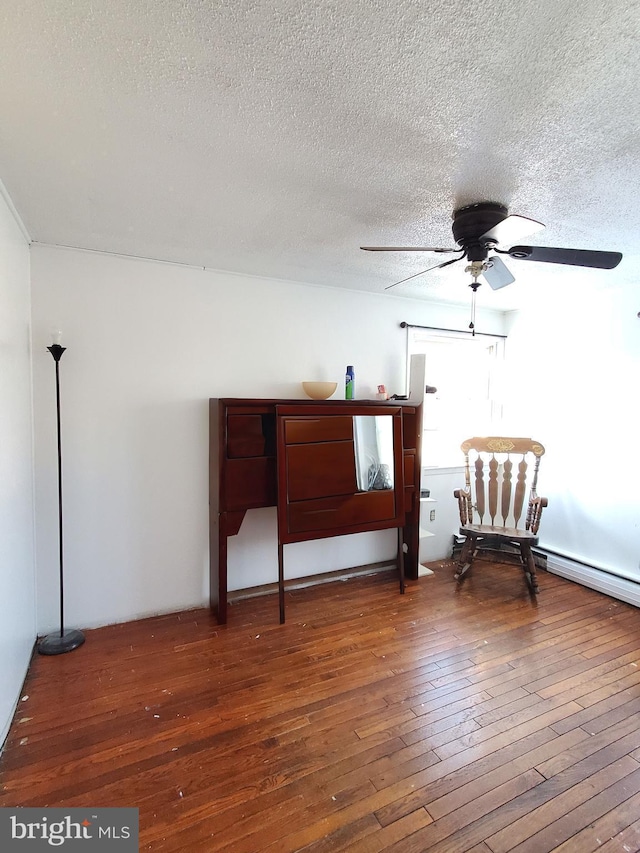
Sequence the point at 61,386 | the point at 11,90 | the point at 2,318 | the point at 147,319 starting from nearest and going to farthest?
1. the point at 11,90
2. the point at 2,318
3. the point at 61,386
4. the point at 147,319

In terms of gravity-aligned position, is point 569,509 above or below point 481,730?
above

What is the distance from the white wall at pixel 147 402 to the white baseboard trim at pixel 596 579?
2059 mm

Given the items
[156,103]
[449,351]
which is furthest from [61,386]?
[449,351]

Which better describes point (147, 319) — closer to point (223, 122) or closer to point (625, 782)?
point (223, 122)

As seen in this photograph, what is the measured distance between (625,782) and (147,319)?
3163 mm

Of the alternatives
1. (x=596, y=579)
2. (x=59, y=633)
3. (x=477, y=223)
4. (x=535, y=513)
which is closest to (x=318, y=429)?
(x=477, y=223)

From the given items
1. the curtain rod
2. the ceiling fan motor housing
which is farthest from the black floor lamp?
the curtain rod

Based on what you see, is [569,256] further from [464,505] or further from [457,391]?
[457,391]

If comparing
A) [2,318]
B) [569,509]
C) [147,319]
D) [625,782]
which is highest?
[147,319]

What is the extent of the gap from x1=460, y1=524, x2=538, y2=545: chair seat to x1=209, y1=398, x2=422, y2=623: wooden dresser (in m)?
0.60

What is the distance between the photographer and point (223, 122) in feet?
4.29

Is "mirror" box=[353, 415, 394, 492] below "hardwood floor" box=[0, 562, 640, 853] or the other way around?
the other way around

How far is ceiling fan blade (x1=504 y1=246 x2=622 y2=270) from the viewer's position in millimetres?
1691

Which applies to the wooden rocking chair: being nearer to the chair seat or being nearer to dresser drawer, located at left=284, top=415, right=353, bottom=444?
the chair seat
